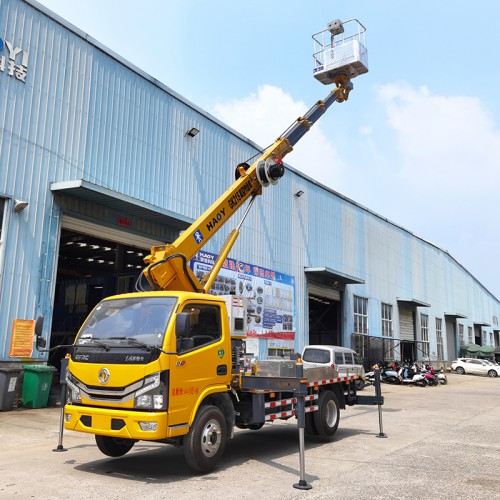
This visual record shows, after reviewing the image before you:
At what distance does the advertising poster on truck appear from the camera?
64.6 ft

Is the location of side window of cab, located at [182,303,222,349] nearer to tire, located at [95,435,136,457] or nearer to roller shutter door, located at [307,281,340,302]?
tire, located at [95,435,136,457]

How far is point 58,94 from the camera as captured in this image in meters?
14.9

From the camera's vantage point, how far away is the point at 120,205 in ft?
A: 51.3

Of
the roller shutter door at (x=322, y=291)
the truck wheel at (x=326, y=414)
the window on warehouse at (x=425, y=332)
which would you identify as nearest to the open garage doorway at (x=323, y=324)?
the roller shutter door at (x=322, y=291)

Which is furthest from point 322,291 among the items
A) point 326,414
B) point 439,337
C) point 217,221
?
point 439,337

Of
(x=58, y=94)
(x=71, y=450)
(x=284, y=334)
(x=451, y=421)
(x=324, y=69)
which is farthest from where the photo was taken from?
(x=284, y=334)

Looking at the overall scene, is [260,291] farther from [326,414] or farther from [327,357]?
[326,414]

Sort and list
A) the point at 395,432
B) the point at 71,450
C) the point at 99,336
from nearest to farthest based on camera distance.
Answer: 1. the point at 99,336
2. the point at 71,450
3. the point at 395,432

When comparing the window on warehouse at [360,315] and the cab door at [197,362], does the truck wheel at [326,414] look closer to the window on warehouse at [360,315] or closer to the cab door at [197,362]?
the cab door at [197,362]

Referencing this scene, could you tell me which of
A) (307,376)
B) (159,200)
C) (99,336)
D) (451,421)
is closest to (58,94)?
(159,200)

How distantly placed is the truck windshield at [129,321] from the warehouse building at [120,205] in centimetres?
630

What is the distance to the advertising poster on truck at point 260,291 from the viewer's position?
775 inches

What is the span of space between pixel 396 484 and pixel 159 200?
43.8 ft

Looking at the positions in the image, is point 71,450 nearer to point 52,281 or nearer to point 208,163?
point 52,281
